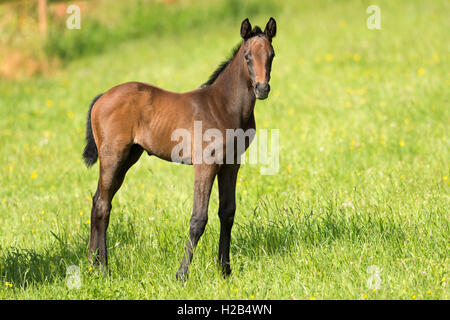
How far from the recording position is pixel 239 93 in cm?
491

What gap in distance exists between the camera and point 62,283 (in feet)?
17.1

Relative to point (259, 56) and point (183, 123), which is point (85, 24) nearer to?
point (183, 123)

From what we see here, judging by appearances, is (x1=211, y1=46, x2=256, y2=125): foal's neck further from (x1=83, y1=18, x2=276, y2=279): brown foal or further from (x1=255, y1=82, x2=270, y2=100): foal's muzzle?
(x1=255, y1=82, x2=270, y2=100): foal's muzzle

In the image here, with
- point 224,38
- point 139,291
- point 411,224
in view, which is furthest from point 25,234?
point 224,38

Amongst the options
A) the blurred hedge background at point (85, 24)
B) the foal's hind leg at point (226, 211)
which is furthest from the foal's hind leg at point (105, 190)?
the blurred hedge background at point (85, 24)

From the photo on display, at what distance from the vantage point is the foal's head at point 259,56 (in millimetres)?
4426

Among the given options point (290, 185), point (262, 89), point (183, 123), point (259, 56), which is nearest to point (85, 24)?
point (290, 185)

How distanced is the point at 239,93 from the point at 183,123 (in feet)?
1.88

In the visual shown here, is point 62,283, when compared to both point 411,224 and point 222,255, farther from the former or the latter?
point 411,224

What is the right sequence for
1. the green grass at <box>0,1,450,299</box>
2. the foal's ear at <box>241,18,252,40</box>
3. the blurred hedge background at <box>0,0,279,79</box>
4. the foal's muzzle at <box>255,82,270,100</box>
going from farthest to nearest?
the blurred hedge background at <box>0,0,279,79</box>
the green grass at <box>0,1,450,299</box>
the foal's ear at <box>241,18,252,40</box>
the foal's muzzle at <box>255,82,270,100</box>

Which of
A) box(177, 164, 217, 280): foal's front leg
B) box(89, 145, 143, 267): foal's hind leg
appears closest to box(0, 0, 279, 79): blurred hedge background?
box(89, 145, 143, 267): foal's hind leg

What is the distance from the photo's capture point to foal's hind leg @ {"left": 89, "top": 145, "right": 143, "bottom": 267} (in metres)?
5.20

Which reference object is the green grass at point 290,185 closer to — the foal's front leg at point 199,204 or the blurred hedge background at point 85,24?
the foal's front leg at point 199,204

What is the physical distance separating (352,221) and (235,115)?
5.99 feet
